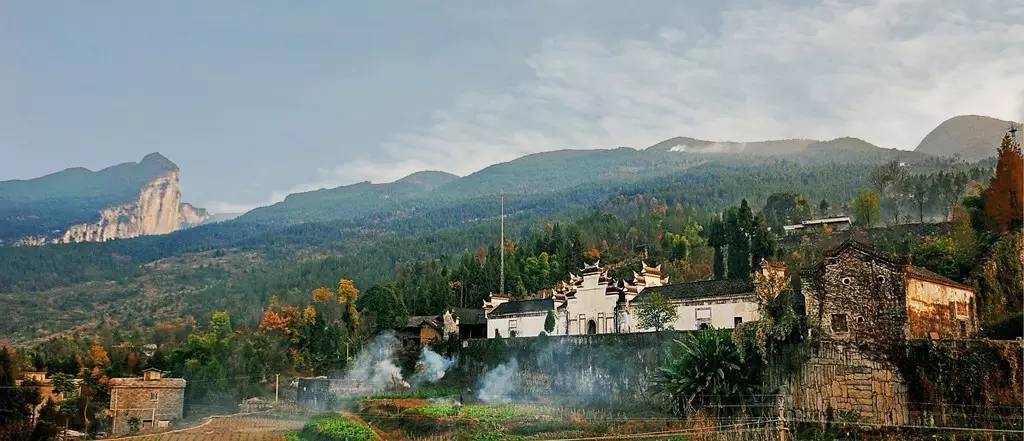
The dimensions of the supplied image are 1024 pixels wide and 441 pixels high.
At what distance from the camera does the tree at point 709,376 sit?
2405 centimetres

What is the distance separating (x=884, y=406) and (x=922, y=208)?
44.6 metres

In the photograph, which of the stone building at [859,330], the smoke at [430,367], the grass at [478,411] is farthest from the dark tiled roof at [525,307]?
the stone building at [859,330]

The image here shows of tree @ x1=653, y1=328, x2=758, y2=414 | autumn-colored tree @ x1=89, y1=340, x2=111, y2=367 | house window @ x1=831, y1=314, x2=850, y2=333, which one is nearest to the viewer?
house window @ x1=831, y1=314, x2=850, y2=333

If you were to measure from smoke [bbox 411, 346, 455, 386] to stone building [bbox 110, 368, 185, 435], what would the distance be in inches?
544

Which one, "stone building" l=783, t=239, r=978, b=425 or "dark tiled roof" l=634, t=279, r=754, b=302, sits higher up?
"dark tiled roof" l=634, t=279, r=754, b=302

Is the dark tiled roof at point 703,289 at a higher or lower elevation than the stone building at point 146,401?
higher

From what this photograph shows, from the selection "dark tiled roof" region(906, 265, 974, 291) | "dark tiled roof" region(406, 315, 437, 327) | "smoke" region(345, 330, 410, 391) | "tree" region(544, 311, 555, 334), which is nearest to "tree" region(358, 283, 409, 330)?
"dark tiled roof" region(406, 315, 437, 327)

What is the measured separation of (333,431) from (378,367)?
11.6 m

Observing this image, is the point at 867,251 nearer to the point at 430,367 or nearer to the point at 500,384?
the point at 500,384

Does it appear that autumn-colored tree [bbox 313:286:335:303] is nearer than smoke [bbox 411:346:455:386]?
No

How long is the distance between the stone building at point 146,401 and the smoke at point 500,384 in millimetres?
18694

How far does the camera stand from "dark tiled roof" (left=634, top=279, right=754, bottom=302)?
33375mm

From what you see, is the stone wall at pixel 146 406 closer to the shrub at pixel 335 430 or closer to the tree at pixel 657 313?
the shrub at pixel 335 430

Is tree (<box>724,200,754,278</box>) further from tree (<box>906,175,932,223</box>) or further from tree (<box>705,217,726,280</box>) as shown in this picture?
tree (<box>906,175,932,223</box>)
